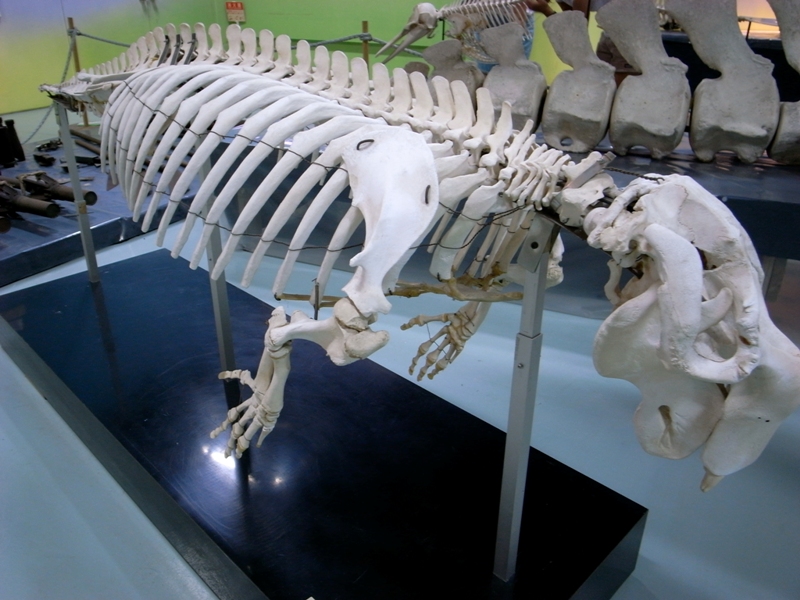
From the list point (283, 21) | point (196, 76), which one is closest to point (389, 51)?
point (283, 21)

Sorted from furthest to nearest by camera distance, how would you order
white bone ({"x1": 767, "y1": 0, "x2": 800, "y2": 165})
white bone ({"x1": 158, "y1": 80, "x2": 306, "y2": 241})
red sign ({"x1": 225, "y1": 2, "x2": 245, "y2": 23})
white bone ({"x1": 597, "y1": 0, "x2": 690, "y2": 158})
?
red sign ({"x1": 225, "y1": 2, "x2": 245, "y2": 23}) → white bone ({"x1": 597, "y1": 0, "x2": 690, "y2": 158}) → white bone ({"x1": 767, "y1": 0, "x2": 800, "y2": 165}) → white bone ({"x1": 158, "y1": 80, "x2": 306, "y2": 241})

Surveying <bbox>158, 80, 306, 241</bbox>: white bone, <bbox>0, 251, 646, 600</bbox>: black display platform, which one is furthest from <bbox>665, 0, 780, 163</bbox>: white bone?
<bbox>158, 80, 306, 241</bbox>: white bone

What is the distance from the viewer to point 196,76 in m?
2.14

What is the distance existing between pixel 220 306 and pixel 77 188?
147 cm

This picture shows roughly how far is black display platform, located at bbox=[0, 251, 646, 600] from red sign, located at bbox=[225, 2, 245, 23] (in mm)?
3761

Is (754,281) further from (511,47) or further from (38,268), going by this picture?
(38,268)

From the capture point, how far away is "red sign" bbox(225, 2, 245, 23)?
18.3 ft

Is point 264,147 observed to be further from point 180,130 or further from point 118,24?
point 118,24

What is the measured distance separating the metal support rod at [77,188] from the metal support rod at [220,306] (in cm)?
109

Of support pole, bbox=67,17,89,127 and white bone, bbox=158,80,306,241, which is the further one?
support pole, bbox=67,17,89,127

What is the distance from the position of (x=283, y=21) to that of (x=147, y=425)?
13.6 ft

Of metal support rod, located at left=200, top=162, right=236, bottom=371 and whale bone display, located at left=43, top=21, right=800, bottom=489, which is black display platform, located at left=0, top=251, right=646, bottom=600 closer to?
metal support rod, located at left=200, top=162, right=236, bottom=371

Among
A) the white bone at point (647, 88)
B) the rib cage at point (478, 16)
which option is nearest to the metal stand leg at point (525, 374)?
the white bone at point (647, 88)

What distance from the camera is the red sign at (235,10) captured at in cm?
557
